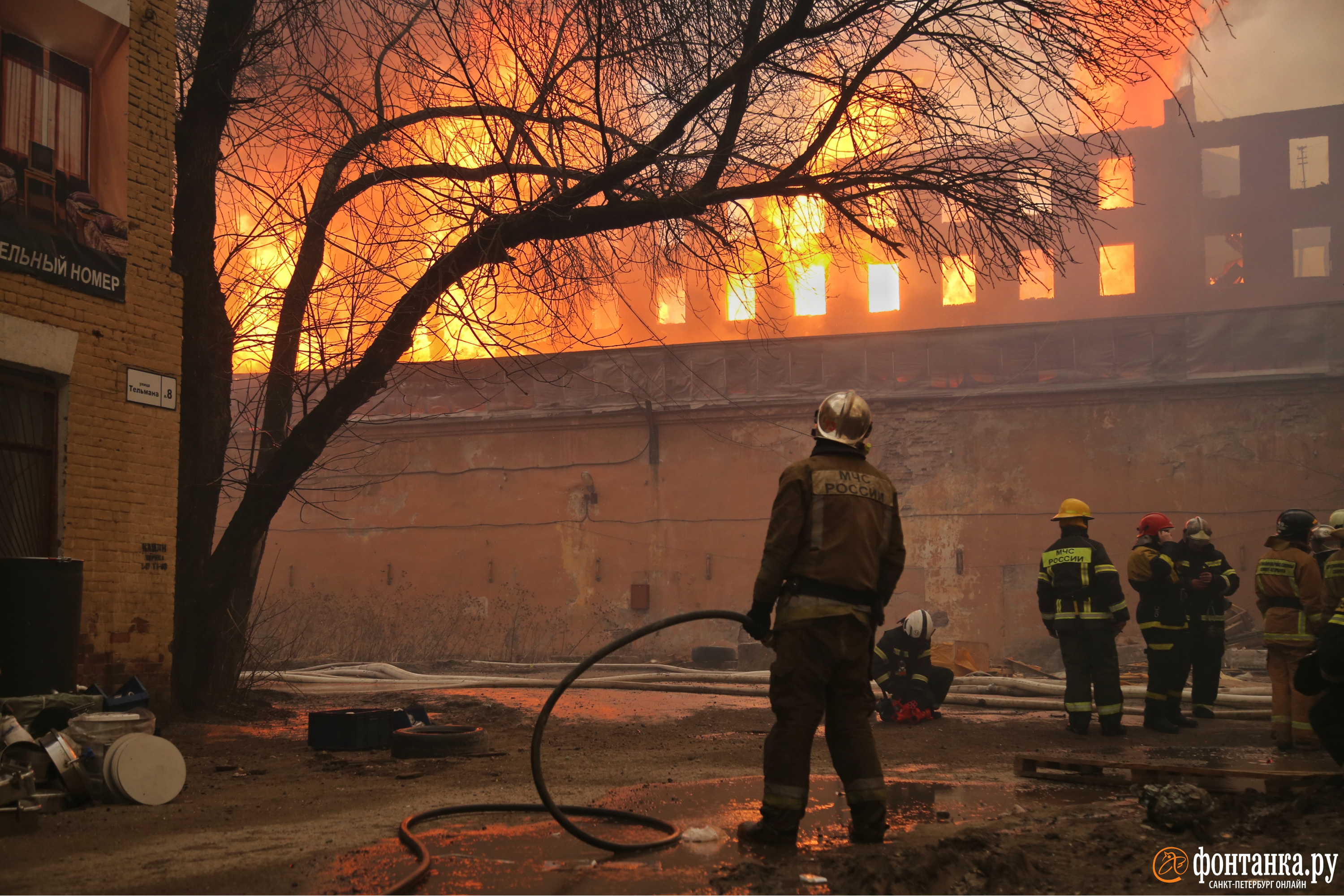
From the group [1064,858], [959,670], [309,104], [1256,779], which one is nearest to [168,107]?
[309,104]

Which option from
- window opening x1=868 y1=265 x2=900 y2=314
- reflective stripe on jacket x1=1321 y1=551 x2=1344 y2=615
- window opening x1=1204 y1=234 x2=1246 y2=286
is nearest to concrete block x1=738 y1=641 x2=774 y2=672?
reflective stripe on jacket x1=1321 y1=551 x2=1344 y2=615

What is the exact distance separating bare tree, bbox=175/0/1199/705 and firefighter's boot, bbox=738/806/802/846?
4716 millimetres

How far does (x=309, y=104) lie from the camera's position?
10.2m

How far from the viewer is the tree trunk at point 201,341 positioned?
30.0 ft

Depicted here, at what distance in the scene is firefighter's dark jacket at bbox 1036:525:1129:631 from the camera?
8.40 m

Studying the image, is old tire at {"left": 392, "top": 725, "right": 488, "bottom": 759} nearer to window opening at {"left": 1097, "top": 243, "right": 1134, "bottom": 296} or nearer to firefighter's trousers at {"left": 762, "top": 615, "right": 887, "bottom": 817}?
firefighter's trousers at {"left": 762, "top": 615, "right": 887, "bottom": 817}

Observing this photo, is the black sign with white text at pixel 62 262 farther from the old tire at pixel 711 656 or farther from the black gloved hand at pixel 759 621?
the old tire at pixel 711 656

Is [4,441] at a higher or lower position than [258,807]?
higher

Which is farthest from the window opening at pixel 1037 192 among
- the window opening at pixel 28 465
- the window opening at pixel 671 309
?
the window opening at pixel 671 309

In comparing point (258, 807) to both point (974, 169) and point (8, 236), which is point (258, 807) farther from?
point (974, 169)

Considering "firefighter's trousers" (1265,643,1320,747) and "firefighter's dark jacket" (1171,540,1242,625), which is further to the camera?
"firefighter's dark jacket" (1171,540,1242,625)

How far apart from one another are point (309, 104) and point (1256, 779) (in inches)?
380

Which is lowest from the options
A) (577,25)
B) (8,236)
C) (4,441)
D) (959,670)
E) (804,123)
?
(959,670)

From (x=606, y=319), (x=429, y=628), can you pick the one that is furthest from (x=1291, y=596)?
(x=606, y=319)
